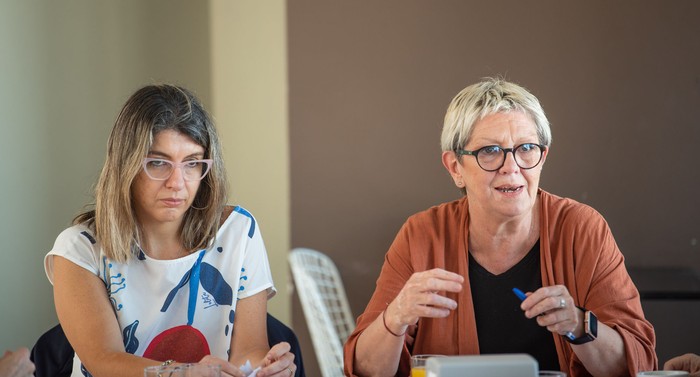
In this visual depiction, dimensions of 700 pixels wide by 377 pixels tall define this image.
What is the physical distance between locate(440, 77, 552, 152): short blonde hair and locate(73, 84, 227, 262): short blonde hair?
0.61 meters

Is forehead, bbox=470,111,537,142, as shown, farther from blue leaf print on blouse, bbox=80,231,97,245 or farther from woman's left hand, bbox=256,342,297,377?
blue leaf print on blouse, bbox=80,231,97,245

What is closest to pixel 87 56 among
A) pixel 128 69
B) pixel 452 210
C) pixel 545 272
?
pixel 128 69

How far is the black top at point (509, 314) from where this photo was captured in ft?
7.21

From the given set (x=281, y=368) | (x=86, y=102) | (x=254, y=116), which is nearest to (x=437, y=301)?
(x=281, y=368)

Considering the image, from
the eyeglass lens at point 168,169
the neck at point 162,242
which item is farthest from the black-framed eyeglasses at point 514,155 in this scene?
the neck at point 162,242

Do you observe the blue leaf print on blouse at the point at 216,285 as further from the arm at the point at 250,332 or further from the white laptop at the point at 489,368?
the white laptop at the point at 489,368

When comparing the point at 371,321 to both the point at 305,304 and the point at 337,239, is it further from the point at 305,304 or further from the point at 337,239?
the point at 337,239

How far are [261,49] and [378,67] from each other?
2.21ft

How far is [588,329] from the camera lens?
1.89 m

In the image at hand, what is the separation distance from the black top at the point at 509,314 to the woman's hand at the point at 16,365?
1.08 m

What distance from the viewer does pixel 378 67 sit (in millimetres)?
4145

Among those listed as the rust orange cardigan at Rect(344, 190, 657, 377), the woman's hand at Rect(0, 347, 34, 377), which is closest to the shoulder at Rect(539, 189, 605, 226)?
the rust orange cardigan at Rect(344, 190, 657, 377)

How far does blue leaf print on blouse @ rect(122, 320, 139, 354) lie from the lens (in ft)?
7.22

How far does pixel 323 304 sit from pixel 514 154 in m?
2.05
